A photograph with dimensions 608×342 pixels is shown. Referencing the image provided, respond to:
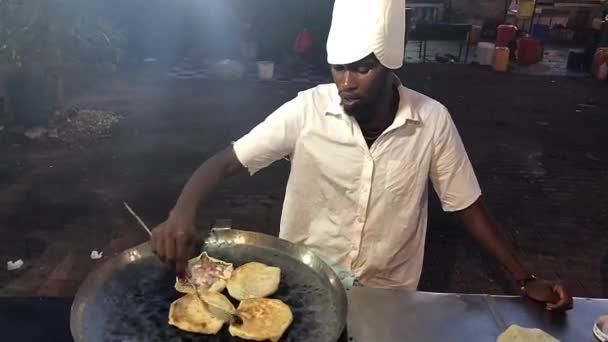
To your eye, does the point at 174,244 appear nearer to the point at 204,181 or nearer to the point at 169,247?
the point at 169,247

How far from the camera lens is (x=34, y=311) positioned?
83.4 inches

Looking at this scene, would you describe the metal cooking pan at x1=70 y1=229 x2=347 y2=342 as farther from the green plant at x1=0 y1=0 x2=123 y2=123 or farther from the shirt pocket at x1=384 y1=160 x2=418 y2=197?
the green plant at x1=0 y1=0 x2=123 y2=123

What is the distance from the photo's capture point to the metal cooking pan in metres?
1.57

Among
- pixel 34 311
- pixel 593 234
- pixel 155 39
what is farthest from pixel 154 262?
pixel 155 39

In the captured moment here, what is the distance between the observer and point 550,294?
74.6 inches

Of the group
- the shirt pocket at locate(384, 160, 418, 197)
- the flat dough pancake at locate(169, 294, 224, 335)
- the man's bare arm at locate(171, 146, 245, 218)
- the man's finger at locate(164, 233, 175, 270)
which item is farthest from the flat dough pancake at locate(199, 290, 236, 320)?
the shirt pocket at locate(384, 160, 418, 197)

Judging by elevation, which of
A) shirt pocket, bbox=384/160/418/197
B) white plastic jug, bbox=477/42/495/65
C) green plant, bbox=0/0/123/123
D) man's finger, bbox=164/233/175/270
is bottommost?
white plastic jug, bbox=477/42/495/65

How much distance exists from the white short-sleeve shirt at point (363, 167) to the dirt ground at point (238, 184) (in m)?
2.07

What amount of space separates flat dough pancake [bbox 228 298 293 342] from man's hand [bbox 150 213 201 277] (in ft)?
0.76

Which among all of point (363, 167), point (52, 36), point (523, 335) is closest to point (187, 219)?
point (363, 167)

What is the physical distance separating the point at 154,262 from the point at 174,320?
0.32 meters

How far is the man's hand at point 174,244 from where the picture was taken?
67.0 inches

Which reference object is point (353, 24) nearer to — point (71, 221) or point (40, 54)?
point (71, 221)

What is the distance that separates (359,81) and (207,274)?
81cm
